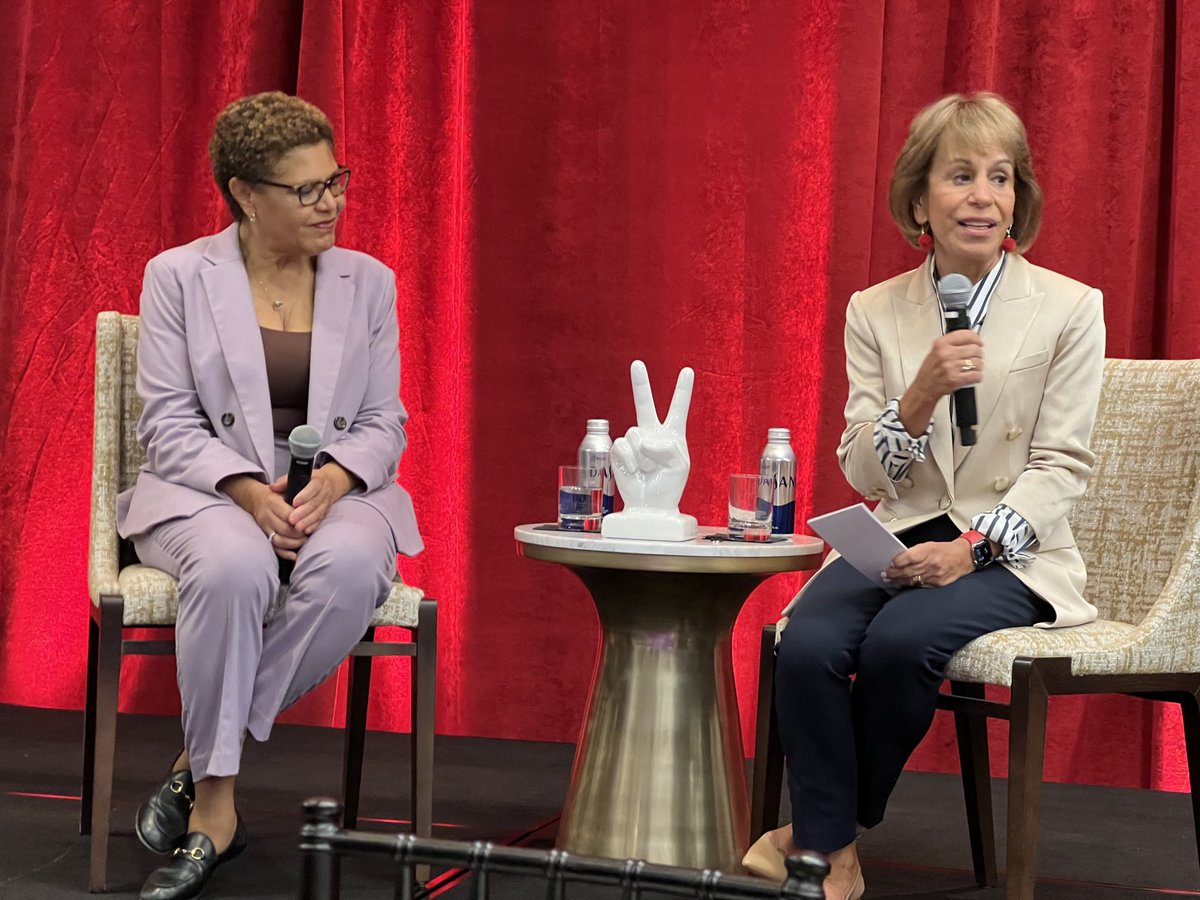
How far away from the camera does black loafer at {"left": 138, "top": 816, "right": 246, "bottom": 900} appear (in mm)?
2352

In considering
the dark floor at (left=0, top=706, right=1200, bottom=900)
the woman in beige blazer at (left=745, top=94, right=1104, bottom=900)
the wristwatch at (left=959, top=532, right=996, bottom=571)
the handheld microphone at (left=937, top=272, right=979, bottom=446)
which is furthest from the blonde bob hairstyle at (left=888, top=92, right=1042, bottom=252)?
the dark floor at (left=0, top=706, right=1200, bottom=900)

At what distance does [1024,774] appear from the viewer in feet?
7.14

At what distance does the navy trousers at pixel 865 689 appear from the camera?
2.27m

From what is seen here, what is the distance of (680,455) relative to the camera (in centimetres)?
264

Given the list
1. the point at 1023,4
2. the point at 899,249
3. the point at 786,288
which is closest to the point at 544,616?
the point at 786,288

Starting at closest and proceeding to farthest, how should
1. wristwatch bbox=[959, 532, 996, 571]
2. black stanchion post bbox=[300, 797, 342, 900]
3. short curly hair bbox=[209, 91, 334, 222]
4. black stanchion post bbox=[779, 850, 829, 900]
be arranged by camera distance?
1. black stanchion post bbox=[779, 850, 829, 900]
2. black stanchion post bbox=[300, 797, 342, 900]
3. wristwatch bbox=[959, 532, 996, 571]
4. short curly hair bbox=[209, 91, 334, 222]

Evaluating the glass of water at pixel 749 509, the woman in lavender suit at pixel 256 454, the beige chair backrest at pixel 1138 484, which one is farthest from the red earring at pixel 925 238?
the woman in lavender suit at pixel 256 454

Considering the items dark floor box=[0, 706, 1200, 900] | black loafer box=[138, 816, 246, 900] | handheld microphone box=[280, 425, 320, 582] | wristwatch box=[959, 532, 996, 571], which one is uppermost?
handheld microphone box=[280, 425, 320, 582]

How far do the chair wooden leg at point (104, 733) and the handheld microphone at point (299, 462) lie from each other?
0.97ft

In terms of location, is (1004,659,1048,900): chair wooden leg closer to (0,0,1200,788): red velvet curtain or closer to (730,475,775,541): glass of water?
(730,475,775,541): glass of water

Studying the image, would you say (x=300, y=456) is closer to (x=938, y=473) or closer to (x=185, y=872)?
(x=185, y=872)

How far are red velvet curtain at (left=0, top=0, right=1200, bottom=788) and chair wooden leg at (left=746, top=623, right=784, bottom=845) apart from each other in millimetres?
1118

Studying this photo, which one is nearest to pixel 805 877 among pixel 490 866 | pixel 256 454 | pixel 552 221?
pixel 490 866

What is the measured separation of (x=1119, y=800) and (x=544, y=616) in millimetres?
1491
